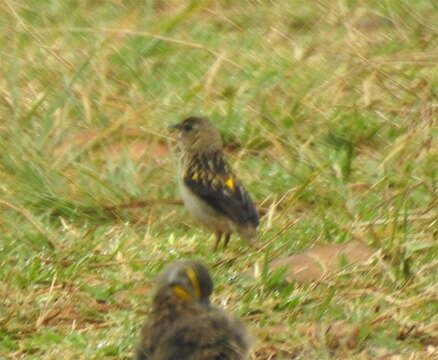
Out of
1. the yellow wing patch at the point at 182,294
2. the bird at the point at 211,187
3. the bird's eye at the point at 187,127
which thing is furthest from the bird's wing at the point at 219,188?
the yellow wing patch at the point at 182,294

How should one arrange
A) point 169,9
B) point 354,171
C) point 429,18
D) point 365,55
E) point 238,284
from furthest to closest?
point 169,9, point 429,18, point 365,55, point 354,171, point 238,284

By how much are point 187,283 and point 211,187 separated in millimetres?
3224

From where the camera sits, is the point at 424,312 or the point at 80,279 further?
the point at 80,279

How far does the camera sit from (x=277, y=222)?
9.52 metres

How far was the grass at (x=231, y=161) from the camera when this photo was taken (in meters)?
7.79

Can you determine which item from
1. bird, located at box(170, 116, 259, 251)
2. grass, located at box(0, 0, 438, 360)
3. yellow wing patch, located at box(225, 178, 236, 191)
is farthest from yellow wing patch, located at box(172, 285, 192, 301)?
yellow wing patch, located at box(225, 178, 236, 191)

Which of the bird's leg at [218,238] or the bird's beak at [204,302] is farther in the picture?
the bird's leg at [218,238]

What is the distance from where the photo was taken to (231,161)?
35.5ft

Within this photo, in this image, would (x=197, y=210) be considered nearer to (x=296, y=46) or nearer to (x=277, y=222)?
(x=277, y=222)

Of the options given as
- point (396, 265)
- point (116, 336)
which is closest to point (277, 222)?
point (396, 265)

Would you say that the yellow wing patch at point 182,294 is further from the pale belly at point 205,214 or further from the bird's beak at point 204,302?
the pale belly at point 205,214

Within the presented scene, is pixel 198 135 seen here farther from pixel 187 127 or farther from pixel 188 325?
pixel 188 325

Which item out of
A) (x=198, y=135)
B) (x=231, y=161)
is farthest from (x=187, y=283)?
(x=231, y=161)

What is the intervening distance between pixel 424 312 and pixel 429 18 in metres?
5.50
